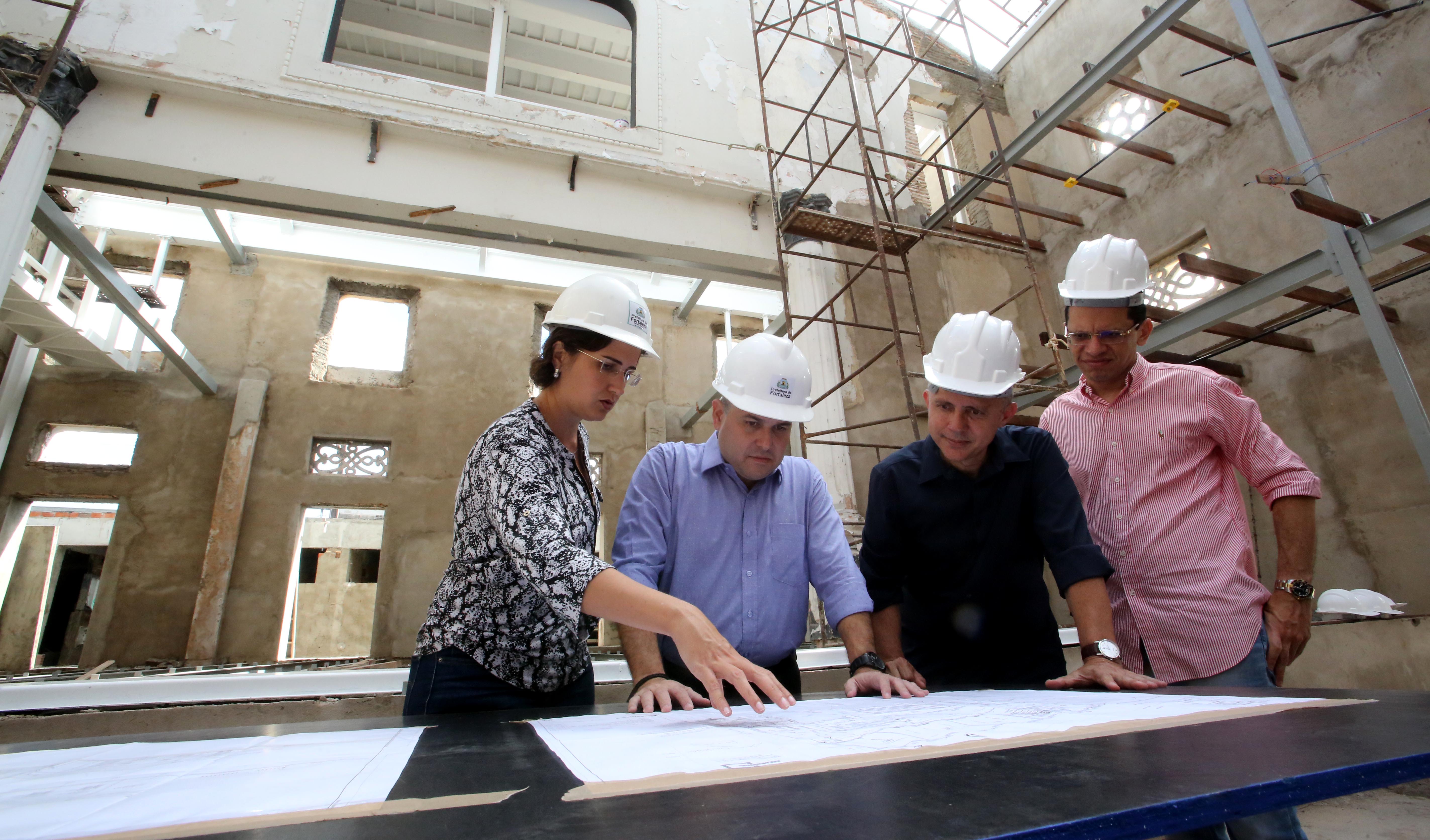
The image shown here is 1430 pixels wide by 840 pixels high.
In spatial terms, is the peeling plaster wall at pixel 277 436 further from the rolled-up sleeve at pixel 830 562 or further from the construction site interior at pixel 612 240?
the rolled-up sleeve at pixel 830 562

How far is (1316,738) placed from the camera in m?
0.83

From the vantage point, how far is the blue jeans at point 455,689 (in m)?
1.70

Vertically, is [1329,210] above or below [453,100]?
below

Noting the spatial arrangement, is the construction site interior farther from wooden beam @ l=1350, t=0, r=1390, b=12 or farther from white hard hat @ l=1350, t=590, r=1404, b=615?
white hard hat @ l=1350, t=590, r=1404, b=615

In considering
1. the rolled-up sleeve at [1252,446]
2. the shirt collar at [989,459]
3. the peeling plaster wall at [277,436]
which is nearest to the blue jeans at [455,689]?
the shirt collar at [989,459]

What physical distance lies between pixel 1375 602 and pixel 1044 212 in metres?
5.13

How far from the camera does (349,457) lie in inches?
362

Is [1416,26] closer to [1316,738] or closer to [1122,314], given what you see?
[1122,314]

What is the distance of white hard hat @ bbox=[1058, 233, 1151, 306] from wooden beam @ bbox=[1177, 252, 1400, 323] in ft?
9.55

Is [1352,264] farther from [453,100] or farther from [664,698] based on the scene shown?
[453,100]

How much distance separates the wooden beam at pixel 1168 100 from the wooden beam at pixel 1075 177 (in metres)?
0.94

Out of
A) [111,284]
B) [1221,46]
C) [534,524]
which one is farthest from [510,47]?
[534,524]

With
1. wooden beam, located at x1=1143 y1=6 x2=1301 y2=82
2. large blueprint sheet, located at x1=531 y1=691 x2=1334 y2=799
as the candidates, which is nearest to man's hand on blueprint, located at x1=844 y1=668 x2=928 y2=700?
large blueprint sheet, located at x1=531 y1=691 x2=1334 y2=799

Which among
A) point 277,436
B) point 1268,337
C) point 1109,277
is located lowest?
point 1109,277
